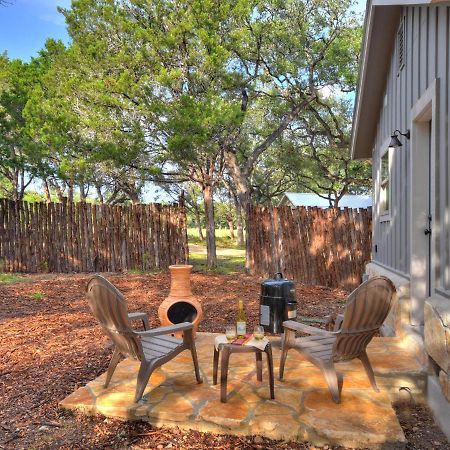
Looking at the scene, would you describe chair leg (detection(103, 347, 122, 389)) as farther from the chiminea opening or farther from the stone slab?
the stone slab

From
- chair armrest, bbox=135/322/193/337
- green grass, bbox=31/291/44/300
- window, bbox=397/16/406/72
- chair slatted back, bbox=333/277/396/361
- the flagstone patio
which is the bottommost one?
green grass, bbox=31/291/44/300

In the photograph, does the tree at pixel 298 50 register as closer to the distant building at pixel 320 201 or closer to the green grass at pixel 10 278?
the distant building at pixel 320 201

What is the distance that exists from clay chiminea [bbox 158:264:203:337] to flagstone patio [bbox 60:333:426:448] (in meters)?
0.69

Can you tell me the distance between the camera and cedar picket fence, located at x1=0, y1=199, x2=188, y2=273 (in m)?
10.9

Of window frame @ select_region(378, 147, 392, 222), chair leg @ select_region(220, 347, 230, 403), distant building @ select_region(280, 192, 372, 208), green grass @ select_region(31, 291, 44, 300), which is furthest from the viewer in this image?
distant building @ select_region(280, 192, 372, 208)

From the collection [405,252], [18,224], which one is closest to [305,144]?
[18,224]

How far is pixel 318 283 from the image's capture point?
9.42 metres

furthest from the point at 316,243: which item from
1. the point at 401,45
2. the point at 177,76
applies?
the point at 177,76

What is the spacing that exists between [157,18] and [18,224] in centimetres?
650

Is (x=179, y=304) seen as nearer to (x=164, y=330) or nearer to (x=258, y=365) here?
(x=164, y=330)

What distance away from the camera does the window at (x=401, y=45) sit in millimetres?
5035

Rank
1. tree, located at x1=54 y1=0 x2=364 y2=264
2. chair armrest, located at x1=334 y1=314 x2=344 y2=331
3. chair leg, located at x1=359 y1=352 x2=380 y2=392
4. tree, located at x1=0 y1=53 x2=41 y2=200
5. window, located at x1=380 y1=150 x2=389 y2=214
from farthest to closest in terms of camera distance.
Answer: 1. tree, located at x1=0 y1=53 x2=41 y2=200
2. tree, located at x1=54 y1=0 x2=364 y2=264
3. window, located at x1=380 y1=150 x2=389 y2=214
4. chair armrest, located at x1=334 y1=314 x2=344 y2=331
5. chair leg, located at x1=359 y1=352 x2=380 y2=392

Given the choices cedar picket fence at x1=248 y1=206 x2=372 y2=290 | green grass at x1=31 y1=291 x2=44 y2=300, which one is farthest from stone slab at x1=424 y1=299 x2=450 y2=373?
green grass at x1=31 y1=291 x2=44 y2=300

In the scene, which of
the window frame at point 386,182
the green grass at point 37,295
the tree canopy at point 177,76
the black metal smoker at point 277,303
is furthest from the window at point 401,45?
the green grass at point 37,295
